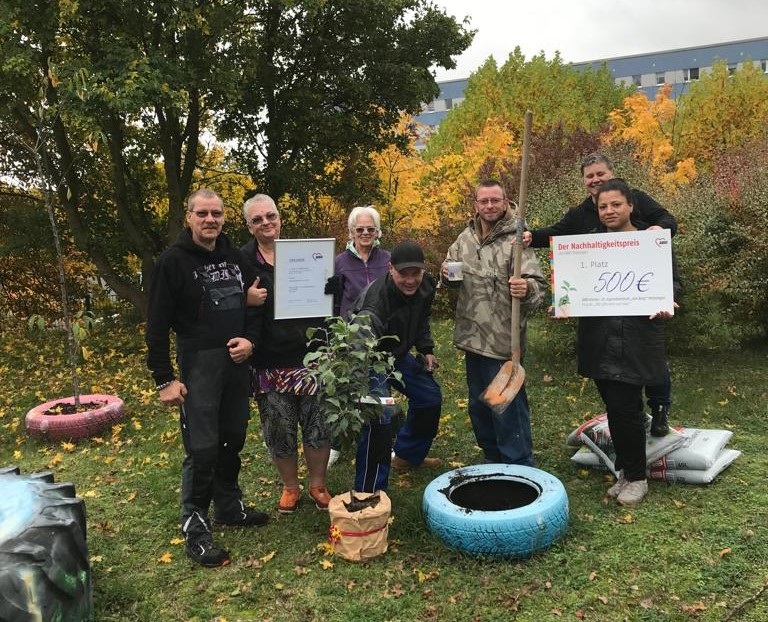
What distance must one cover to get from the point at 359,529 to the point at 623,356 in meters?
1.85

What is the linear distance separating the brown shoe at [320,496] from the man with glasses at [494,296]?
1200 millimetres

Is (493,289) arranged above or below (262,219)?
below

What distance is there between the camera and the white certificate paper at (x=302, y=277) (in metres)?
3.67

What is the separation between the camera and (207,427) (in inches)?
134

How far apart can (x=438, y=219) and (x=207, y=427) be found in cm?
1241

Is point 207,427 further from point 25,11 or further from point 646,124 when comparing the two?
point 646,124

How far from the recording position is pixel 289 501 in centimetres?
411

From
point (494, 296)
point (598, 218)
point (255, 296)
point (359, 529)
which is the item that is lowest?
point (359, 529)

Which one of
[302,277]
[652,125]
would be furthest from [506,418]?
[652,125]

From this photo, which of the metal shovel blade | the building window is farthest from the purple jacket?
the building window

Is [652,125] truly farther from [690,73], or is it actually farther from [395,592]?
[690,73]

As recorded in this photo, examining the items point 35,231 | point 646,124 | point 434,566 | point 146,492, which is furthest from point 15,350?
point 646,124

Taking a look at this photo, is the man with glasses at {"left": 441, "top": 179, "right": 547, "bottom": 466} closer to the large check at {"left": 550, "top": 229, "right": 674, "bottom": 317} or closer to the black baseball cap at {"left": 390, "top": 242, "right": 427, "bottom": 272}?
the large check at {"left": 550, "top": 229, "right": 674, "bottom": 317}

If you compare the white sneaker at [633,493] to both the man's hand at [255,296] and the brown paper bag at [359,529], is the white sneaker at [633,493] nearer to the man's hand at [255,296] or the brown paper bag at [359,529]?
the brown paper bag at [359,529]
